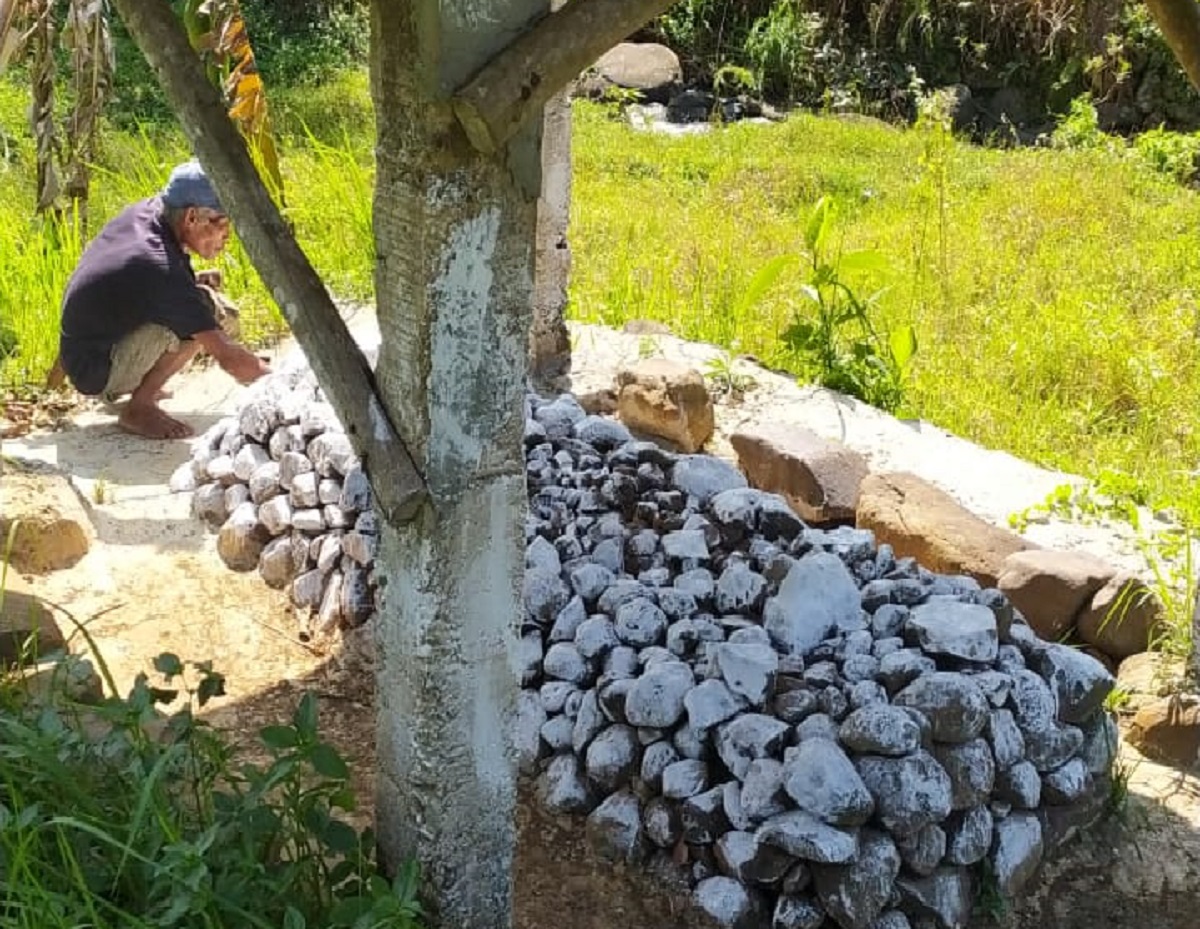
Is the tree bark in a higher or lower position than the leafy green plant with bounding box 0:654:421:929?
higher

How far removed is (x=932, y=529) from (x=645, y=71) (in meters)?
9.87

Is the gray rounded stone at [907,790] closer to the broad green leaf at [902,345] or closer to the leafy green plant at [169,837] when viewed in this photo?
the leafy green plant at [169,837]

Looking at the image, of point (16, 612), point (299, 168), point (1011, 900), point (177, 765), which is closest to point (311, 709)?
point (177, 765)

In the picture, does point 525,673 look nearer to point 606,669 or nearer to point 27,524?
point 606,669

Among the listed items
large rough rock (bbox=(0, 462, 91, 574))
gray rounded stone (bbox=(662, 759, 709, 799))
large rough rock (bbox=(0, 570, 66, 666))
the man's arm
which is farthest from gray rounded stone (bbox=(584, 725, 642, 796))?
the man's arm

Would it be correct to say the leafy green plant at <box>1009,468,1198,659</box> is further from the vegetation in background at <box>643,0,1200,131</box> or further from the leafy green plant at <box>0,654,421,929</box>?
the vegetation in background at <box>643,0,1200,131</box>

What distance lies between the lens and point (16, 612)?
3.35 metres

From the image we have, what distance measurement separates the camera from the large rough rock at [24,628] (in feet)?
10.7

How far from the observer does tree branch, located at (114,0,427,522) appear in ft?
7.47

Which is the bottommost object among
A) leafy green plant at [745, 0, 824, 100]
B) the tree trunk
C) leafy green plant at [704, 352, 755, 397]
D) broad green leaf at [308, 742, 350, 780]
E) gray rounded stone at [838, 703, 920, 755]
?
leafy green plant at [745, 0, 824, 100]

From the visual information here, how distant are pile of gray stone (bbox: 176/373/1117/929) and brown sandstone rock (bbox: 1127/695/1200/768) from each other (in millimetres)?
396

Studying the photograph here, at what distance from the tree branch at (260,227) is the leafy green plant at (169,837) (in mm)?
567

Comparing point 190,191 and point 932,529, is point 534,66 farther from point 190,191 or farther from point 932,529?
point 190,191

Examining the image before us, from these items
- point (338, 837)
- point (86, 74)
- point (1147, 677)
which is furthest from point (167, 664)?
point (86, 74)
